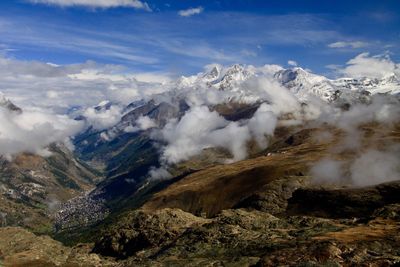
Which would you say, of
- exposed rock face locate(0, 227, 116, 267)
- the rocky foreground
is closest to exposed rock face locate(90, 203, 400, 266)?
the rocky foreground

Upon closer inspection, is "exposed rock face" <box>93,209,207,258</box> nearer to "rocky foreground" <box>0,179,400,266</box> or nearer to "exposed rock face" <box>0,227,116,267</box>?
"rocky foreground" <box>0,179,400,266</box>

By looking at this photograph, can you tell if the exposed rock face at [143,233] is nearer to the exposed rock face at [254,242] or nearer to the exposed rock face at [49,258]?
the exposed rock face at [254,242]

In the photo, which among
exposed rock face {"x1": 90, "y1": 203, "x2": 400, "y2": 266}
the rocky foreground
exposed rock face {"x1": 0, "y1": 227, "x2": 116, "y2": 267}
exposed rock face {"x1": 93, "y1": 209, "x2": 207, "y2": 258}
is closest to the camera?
exposed rock face {"x1": 90, "y1": 203, "x2": 400, "y2": 266}

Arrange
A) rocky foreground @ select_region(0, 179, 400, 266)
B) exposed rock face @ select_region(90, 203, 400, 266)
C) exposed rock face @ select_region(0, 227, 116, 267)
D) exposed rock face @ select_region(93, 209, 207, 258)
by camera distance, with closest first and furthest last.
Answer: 1. exposed rock face @ select_region(90, 203, 400, 266)
2. rocky foreground @ select_region(0, 179, 400, 266)
3. exposed rock face @ select_region(0, 227, 116, 267)
4. exposed rock face @ select_region(93, 209, 207, 258)

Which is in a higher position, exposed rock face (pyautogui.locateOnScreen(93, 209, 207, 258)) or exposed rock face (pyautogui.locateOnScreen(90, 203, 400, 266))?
exposed rock face (pyautogui.locateOnScreen(90, 203, 400, 266))

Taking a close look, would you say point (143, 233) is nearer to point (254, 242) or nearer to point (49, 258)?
point (49, 258)

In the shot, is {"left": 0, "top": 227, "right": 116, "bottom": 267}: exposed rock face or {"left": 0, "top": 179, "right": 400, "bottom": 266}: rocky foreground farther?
{"left": 0, "top": 227, "right": 116, "bottom": 267}: exposed rock face

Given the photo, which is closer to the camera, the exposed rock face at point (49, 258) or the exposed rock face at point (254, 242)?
the exposed rock face at point (254, 242)

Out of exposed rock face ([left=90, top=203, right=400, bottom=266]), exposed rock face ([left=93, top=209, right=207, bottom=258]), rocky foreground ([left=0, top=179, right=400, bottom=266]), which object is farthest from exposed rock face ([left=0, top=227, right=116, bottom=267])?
exposed rock face ([left=90, top=203, right=400, bottom=266])

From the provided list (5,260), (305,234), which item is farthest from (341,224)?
Answer: (5,260)

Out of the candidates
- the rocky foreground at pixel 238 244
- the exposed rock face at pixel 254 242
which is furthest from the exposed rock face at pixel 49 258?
the exposed rock face at pixel 254 242

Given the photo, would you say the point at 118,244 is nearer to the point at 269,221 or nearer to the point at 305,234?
the point at 269,221
